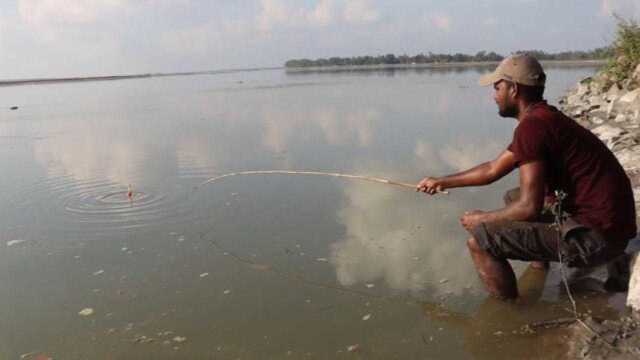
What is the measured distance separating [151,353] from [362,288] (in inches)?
66.0

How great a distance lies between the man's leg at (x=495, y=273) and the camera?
12.7 ft

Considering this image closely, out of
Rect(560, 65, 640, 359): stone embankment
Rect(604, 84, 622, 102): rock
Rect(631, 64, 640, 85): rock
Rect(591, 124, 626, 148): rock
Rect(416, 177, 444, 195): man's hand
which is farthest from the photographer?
Rect(604, 84, 622, 102): rock

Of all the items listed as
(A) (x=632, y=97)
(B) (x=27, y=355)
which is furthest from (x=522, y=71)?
(A) (x=632, y=97)

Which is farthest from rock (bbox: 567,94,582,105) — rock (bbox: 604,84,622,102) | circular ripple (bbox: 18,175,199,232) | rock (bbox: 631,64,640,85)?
circular ripple (bbox: 18,175,199,232)

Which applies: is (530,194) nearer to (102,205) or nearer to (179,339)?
(179,339)

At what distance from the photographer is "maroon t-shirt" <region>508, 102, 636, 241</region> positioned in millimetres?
3494

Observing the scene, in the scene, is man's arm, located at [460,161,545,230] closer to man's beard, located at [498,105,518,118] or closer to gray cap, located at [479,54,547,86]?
man's beard, located at [498,105,518,118]

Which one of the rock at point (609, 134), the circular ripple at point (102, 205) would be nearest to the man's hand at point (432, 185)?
the circular ripple at point (102, 205)

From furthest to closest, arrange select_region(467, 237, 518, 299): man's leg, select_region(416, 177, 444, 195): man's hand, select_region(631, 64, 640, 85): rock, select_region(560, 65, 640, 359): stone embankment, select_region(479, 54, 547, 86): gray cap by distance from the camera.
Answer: select_region(631, 64, 640, 85): rock
select_region(416, 177, 444, 195): man's hand
select_region(467, 237, 518, 299): man's leg
select_region(479, 54, 547, 86): gray cap
select_region(560, 65, 640, 359): stone embankment

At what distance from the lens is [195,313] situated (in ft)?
13.8

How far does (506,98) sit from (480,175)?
22.7 inches

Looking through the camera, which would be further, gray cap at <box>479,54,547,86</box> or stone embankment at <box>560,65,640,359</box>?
gray cap at <box>479,54,547,86</box>

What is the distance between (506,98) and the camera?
379 cm

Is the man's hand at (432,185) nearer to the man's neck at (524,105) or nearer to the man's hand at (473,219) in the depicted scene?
the man's hand at (473,219)
